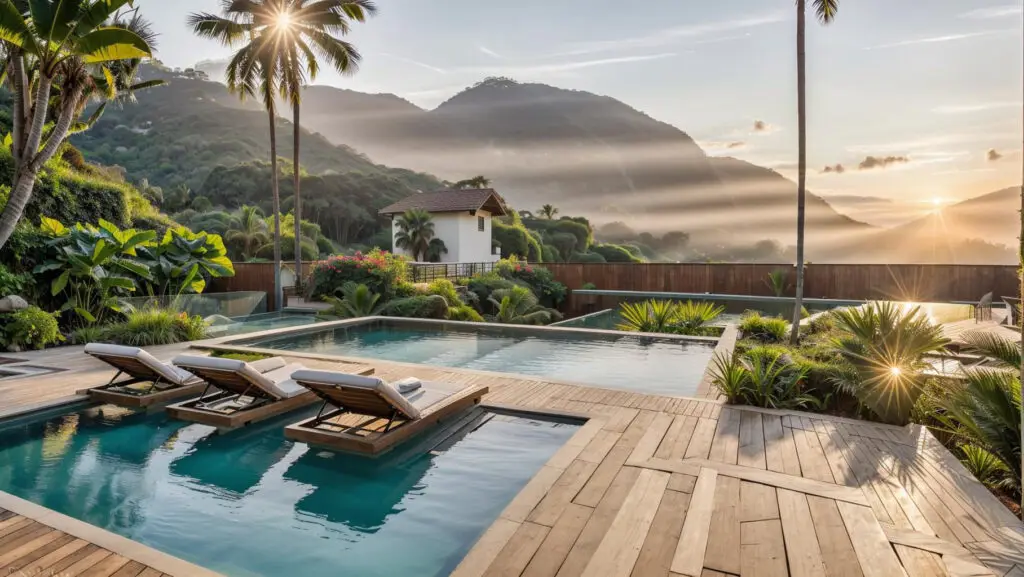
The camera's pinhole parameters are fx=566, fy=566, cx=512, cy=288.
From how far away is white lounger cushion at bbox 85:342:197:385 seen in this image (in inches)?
221

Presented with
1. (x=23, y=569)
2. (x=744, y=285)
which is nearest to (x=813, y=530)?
(x=23, y=569)

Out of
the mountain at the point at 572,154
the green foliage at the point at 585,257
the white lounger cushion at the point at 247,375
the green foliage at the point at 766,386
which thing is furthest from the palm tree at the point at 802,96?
the mountain at the point at 572,154

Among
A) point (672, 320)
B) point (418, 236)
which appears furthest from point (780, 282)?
point (418, 236)

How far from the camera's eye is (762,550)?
2656mm

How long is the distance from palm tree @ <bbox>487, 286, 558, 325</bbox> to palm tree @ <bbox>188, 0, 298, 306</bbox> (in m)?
7.80

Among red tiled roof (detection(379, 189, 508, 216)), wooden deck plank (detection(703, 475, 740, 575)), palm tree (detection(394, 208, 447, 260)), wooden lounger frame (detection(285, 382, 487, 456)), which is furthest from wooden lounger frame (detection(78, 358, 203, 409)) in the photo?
red tiled roof (detection(379, 189, 508, 216))

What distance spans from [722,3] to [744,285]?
1146cm

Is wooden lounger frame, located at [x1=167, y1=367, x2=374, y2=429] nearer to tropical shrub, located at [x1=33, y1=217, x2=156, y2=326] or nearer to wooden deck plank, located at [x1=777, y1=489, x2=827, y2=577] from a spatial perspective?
wooden deck plank, located at [x1=777, y1=489, x2=827, y2=577]

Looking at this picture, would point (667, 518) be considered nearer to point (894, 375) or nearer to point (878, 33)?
point (894, 375)

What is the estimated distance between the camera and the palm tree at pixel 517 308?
16.2 metres

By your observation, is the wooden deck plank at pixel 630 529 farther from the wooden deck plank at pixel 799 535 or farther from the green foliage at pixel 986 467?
the green foliage at pixel 986 467

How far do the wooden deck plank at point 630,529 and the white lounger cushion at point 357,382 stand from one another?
1.94 meters

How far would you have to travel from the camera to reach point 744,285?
20.4 metres

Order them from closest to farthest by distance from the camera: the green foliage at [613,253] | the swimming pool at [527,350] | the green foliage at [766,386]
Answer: the green foliage at [766,386]
the swimming pool at [527,350]
the green foliage at [613,253]
